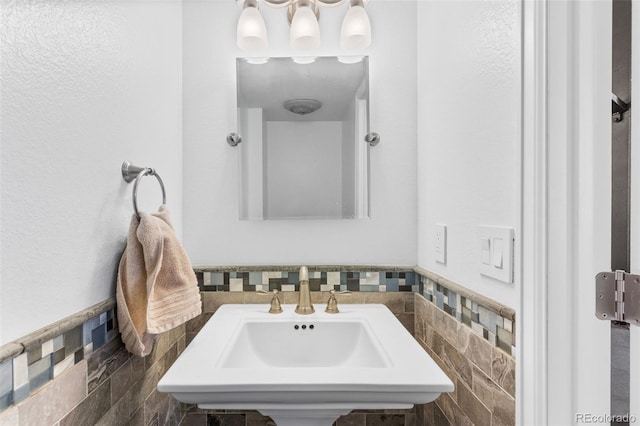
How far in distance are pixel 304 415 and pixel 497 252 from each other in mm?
597

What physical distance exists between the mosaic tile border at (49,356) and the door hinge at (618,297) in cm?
97

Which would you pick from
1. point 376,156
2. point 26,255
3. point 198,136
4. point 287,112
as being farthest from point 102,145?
point 376,156

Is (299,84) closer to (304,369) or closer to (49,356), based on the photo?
(304,369)

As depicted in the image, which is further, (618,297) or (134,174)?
(134,174)

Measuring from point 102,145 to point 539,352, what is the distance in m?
1.03

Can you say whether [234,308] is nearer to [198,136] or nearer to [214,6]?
[198,136]

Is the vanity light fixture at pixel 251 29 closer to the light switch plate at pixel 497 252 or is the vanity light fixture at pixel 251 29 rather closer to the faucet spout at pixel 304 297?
the faucet spout at pixel 304 297

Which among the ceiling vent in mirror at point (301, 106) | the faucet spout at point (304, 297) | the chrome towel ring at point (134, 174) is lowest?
the faucet spout at point (304, 297)

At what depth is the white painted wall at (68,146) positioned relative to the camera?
59 centimetres

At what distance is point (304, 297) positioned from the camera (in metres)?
1.24

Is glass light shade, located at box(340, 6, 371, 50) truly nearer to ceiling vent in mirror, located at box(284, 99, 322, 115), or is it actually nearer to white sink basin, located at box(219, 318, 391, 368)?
ceiling vent in mirror, located at box(284, 99, 322, 115)

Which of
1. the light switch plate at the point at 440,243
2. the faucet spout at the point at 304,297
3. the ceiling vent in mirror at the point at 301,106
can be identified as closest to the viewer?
the light switch plate at the point at 440,243

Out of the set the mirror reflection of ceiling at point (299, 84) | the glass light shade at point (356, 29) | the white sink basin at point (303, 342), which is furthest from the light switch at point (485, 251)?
the glass light shade at point (356, 29)

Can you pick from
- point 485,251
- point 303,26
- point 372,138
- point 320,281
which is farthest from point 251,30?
point 485,251
